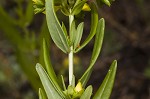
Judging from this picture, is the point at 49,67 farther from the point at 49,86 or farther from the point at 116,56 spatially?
the point at 116,56

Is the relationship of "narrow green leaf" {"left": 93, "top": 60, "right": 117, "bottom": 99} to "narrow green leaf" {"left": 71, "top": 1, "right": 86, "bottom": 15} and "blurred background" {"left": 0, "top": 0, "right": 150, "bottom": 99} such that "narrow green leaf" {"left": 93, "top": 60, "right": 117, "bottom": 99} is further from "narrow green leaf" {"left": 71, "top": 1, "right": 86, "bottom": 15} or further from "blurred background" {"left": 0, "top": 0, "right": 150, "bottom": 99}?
"blurred background" {"left": 0, "top": 0, "right": 150, "bottom": 99}

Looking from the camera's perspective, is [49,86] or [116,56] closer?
[49,86]

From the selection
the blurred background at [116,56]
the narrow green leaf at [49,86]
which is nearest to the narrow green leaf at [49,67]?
the narrow green leaf at [49,86]

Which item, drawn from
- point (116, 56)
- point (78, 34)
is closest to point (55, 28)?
point (78, 34)

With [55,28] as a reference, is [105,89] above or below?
below

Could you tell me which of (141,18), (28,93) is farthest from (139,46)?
(28,93)

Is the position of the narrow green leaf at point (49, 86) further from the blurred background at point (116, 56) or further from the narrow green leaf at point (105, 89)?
the blurred background at point (116, 56)

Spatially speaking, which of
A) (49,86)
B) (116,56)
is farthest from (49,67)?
(116,56)

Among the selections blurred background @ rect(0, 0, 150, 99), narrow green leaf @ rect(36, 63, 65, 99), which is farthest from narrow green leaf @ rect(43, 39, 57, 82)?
blurred background @ rect(0, 0, 150, 99)
